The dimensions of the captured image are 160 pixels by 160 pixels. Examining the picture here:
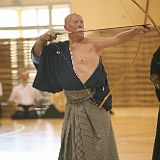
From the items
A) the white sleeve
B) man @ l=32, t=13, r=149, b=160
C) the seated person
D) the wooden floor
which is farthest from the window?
man @ l=32, t=13, r=149, b=160

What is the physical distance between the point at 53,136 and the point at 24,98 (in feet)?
7.17

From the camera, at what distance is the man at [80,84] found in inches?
→ 98.0

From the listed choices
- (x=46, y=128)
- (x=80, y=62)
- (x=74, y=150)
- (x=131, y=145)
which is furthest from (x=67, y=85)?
(x=46, y=128)

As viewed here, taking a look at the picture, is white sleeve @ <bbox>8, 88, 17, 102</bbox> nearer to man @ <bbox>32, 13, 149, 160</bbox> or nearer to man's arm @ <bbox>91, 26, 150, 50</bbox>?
man @ <bbox>32, 13, 149, 160</bbox>

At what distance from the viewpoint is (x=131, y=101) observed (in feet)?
26.0

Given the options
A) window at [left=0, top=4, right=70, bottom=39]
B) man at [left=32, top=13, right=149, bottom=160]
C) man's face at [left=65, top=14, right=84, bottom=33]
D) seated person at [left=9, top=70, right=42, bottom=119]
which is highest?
window at [left=0, top=4, right=70, bottom=39]

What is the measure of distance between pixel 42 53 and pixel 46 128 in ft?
11.3

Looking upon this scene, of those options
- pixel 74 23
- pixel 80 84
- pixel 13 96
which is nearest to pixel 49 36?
pixel 74 23

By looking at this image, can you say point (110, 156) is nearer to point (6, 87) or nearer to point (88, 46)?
point (88, 46)

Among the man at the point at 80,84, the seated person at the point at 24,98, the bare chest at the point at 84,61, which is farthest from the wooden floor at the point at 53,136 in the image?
the bare chest at the point at 84,61

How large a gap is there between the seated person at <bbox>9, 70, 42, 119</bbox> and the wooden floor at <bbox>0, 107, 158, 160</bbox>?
25 cm

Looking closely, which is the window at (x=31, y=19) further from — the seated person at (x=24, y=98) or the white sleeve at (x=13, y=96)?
the white sleeve at (x=13, y=96)

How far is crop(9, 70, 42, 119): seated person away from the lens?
7180 mm

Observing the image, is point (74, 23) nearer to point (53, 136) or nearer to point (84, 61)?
point (84, 61)
